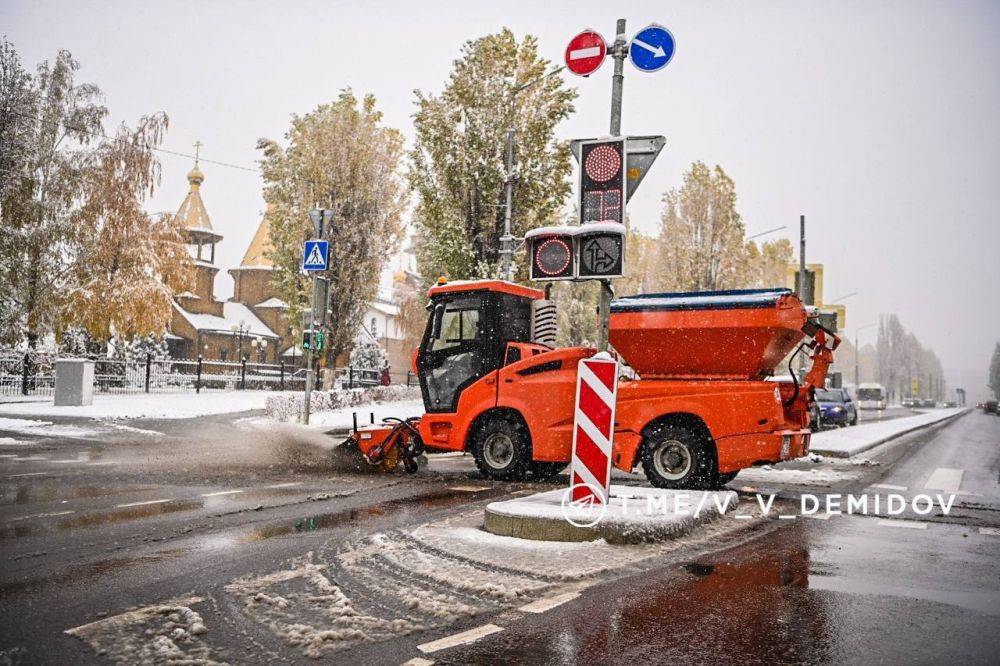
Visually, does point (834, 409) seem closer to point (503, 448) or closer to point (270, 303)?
point (503, 448)

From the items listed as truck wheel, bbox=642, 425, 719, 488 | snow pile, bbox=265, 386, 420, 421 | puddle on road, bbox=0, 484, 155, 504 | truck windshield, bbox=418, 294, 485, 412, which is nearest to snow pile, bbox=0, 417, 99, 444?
snow pile, bbox=265, 386, 420, 421

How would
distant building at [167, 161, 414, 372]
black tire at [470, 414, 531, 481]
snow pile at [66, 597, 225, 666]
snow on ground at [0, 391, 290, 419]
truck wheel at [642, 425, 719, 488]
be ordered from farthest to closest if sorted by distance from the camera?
1. distant building at [167, 161, 414, 372]
2. snow on ground at [0, 391, 290, 419]
3. black tire at [470, 414, 531, 481]
4. truck wheel at [642, 425, 719, 488]
5. snow pile at [66, 597, 225, 666]

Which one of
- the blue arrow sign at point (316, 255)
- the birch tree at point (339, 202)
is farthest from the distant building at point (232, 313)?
the blue arrow sign at point (316, 255)

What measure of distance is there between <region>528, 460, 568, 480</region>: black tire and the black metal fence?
2058 cm

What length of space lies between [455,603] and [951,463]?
1489 cm

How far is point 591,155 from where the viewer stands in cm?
717

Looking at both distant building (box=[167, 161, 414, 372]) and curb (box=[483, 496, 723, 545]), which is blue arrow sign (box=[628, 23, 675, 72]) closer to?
curb (box=[483, 496, 723, 545])

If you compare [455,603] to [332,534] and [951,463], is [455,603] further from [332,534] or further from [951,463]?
[951,463]

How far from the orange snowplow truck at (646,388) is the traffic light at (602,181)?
8.29 feet

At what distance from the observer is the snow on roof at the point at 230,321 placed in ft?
206

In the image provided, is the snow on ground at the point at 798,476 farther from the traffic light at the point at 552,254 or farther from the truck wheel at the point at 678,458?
the traffic light at the point at 552,254

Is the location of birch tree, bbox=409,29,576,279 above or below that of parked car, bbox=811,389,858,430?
above

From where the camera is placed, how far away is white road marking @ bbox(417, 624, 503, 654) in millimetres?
3516

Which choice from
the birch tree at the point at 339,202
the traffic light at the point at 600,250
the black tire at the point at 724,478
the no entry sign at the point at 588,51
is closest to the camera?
the traffic light at the point at 600,250
